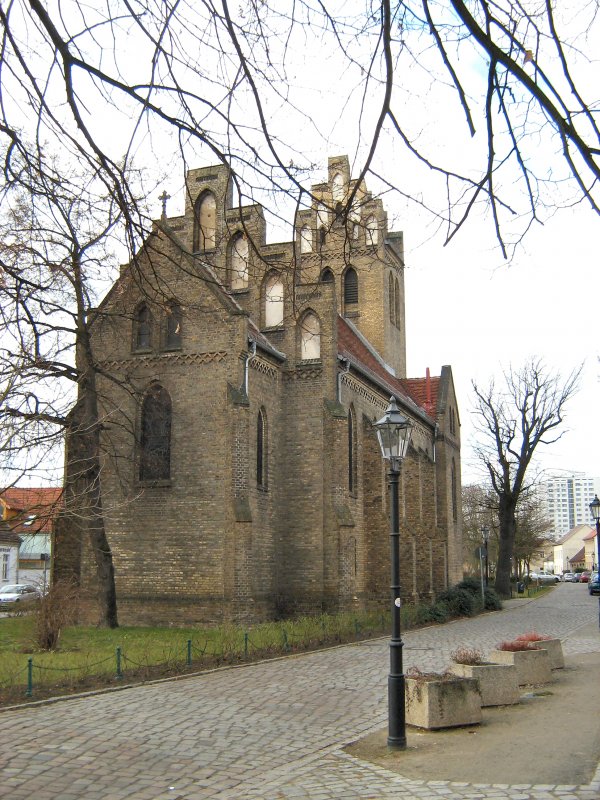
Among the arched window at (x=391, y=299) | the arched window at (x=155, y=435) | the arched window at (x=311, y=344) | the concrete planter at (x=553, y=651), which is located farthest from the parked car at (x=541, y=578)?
the concrete planter at (x=553, y=651)

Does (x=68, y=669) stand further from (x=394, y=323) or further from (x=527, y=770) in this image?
(x=394, y=323)

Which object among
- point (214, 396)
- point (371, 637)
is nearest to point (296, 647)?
point (371, 637)

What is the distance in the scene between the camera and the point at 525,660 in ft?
39.0

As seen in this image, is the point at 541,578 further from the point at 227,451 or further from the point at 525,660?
the point at 525,660

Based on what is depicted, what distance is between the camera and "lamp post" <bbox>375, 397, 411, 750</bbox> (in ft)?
26.9

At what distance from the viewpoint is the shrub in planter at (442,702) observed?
894cm

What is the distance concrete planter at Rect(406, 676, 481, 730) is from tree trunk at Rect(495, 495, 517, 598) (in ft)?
108

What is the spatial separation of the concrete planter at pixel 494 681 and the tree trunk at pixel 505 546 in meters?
31.6

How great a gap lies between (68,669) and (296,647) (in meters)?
5.71

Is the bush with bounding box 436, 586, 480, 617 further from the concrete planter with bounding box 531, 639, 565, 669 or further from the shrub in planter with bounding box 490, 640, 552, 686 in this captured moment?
the shrub in planter with bounding box 490, 640, 552, 686

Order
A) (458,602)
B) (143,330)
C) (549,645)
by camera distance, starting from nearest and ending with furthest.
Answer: (549,645) → (143,330) → (458,602)

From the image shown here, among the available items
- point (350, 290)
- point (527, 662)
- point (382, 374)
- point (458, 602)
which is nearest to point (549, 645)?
point (527, 662)

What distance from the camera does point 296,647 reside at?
16.8 m

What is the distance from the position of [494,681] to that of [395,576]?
2534 mm
